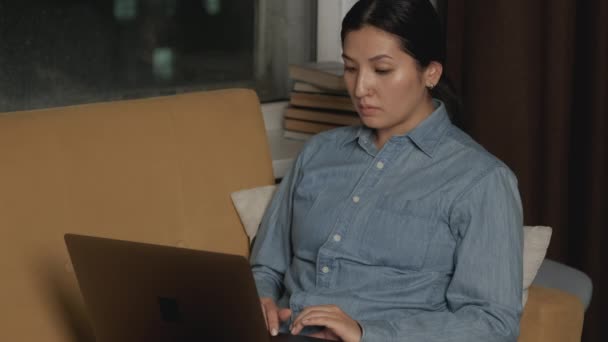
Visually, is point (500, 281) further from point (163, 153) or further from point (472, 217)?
point (163, 153)

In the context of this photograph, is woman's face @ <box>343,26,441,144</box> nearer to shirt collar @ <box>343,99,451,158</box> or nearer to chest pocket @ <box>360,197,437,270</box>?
shirt collar @ <box>343,99,451,158</box>

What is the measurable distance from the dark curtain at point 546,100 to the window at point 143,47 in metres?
0.49

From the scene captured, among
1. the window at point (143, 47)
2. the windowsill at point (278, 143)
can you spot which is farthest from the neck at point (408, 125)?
the window at point (143, 47)

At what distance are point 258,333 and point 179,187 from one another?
22.4 inches

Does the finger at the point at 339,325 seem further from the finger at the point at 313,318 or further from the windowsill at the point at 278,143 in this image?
the windowsill at the point at 278,143

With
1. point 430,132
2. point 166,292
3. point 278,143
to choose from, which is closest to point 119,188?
point 166,292

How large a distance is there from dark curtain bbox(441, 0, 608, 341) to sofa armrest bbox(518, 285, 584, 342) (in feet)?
2.48

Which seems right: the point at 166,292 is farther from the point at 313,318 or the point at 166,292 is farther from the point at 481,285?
the point at 481,285

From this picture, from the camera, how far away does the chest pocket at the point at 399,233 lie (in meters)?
1.63

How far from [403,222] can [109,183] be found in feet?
1.73

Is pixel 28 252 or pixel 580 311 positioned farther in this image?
pixel 580 311

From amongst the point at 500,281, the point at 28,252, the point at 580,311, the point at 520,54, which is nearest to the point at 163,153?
the point at 28,252

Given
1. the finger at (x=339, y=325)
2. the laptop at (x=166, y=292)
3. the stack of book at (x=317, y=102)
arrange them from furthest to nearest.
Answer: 1. the stack of book at (x=317, y=102)
2. the finger at (x=339, y=325)
3. the laptop at (x=166, y=292)

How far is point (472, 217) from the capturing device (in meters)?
1.58
